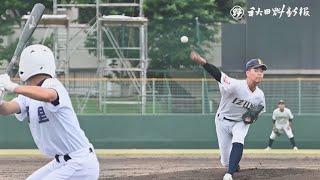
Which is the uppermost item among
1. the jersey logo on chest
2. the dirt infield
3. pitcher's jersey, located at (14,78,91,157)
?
pitcher's jersey, located at (14,78,91,157)

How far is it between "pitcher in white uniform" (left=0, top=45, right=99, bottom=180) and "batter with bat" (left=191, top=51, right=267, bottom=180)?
3.98 m

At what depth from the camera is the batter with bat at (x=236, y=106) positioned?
9008mm

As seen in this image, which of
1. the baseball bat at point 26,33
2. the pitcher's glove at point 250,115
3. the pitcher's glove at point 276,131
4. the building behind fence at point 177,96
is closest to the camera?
the baseball bat at point 26,33

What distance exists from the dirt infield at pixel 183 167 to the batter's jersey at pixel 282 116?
1.37 meters

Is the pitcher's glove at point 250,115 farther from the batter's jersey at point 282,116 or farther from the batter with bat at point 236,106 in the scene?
the batter's jersey at point 282,116

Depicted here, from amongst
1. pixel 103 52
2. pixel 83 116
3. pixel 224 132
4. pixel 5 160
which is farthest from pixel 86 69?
pixel 224 132

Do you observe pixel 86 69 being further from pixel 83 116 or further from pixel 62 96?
pixel 62 96

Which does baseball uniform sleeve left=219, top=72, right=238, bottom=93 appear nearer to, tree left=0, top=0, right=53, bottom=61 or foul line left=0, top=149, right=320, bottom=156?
foul line left=0, top=149, right=320, bottom=156

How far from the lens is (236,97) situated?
914cm

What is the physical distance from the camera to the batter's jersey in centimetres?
1800

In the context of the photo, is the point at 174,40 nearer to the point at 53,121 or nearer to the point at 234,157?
the point at 234,157

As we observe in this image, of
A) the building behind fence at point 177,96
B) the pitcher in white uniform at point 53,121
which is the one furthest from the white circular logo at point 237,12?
the pitcher in white uniform at point 53,121

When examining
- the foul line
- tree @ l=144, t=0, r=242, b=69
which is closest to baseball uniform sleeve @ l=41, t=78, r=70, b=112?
the foul line

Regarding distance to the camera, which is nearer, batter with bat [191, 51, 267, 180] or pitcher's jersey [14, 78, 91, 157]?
pitcher's jersey [14, 78, 91, 157]
